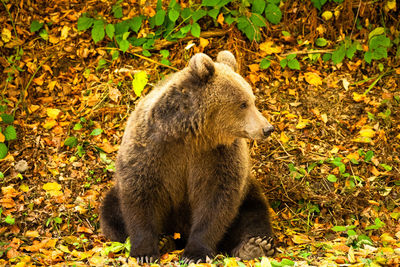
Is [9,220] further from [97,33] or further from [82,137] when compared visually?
[97,33]

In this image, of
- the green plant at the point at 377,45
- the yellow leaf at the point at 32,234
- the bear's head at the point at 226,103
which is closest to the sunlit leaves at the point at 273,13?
the green plant at the point at 377,45

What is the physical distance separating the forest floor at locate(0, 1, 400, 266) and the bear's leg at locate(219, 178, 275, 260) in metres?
0.24

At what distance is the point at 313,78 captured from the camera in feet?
27.1

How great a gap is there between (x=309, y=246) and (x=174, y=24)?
4.14 metres

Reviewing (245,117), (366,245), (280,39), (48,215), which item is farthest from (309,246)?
(280,39)

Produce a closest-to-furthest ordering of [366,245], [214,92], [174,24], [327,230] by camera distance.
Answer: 1. [214,92]
2. [366,245]
3. [327,230]
4. [174,24]

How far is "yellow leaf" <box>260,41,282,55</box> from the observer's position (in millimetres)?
8344

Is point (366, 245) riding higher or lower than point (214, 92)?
lower

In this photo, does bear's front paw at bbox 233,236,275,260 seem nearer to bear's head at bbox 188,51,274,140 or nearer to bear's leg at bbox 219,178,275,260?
bear's leg at bbox 219,178,275,260

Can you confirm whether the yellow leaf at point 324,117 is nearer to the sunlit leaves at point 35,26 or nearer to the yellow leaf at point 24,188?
the yellow leaf at point 24,188

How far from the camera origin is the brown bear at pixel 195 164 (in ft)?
17.0

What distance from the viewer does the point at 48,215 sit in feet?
21.8

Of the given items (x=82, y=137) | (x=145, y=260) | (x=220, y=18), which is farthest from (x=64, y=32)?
(x=145, y=260)

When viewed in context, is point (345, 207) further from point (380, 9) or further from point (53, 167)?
point (53, 167)
